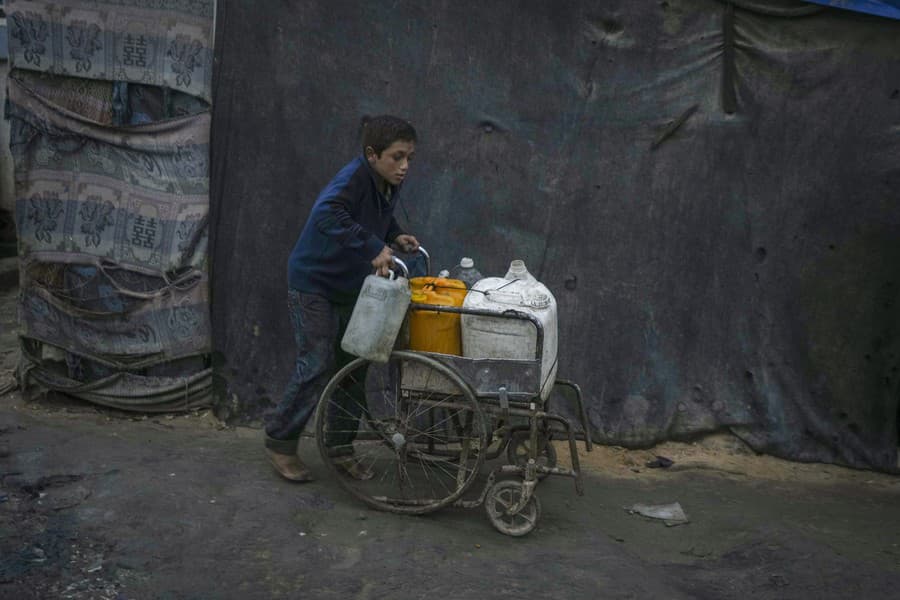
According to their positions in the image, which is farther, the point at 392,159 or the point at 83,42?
the point at 83,42

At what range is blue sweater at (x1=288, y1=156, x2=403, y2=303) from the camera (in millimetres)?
4473

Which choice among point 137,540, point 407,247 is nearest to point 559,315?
point 407,247

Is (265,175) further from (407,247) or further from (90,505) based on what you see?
(90,505)

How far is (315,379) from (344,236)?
78cm

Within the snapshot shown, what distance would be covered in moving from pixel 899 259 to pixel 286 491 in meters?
3.47

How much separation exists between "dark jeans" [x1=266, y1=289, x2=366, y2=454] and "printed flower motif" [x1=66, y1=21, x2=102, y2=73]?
1954 millimetres

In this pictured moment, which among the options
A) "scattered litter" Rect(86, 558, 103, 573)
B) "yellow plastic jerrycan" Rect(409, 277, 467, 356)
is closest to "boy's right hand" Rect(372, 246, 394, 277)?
"yellow plastic jerrycan" Rect(409, 277, 467, 356)

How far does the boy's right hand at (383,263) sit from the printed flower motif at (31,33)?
8.39 feet

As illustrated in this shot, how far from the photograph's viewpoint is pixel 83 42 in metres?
5.55

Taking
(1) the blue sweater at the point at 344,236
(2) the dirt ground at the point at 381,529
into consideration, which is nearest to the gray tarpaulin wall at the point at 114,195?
(2) the dirt ground at the point at 381,529

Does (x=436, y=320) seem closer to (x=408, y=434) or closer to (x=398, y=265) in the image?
(x=398, y=265)

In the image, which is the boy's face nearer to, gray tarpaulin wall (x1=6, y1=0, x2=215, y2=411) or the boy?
the boy

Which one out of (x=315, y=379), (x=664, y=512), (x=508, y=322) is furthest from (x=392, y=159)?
(x=664, y=512)

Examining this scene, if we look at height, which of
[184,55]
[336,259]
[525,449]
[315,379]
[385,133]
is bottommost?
[525,449]
